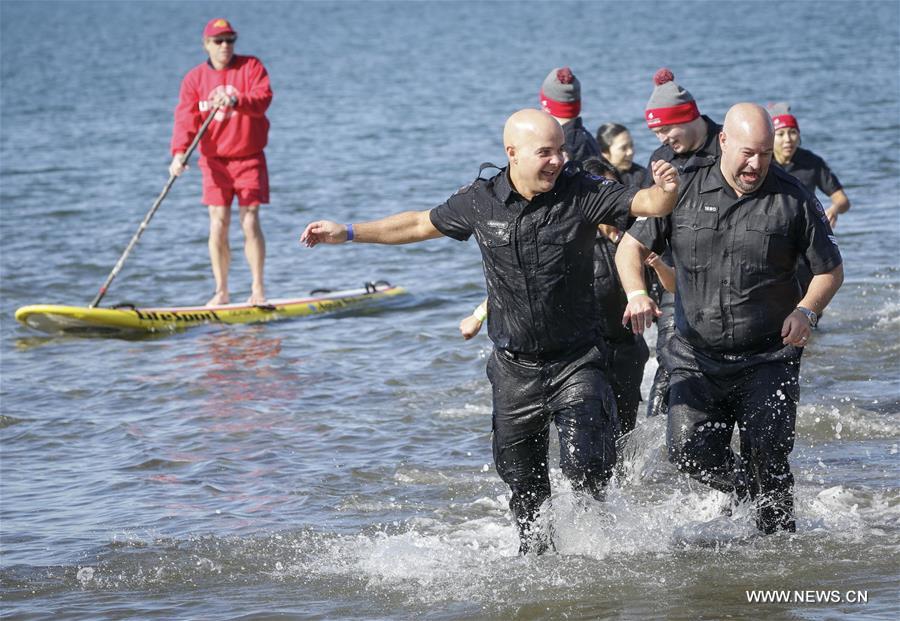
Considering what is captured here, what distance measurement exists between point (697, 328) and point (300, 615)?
2.12 metres

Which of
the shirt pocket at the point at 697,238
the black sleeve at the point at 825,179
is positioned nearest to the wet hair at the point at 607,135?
the shirt pocket at the point at 697,238

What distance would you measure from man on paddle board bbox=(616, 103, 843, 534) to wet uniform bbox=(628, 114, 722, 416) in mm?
48

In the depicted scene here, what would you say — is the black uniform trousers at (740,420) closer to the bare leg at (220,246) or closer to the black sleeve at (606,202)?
the black sleeve at (606,202)

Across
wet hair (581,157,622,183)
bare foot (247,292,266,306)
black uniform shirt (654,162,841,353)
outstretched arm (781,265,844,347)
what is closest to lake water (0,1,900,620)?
bare foot (247,292,266,306)

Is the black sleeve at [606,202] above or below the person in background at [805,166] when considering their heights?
above

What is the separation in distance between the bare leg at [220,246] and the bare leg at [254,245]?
0.17 m

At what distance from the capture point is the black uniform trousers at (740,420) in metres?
5.96

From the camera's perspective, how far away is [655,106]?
23.4 feet

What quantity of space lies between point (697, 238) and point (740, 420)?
2.75 feet

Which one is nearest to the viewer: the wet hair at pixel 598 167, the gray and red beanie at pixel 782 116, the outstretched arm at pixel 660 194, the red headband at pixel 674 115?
the outstretched arm at pixel 660 194

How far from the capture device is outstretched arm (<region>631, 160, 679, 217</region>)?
5.45 metres

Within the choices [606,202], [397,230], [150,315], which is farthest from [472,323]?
[150,315]

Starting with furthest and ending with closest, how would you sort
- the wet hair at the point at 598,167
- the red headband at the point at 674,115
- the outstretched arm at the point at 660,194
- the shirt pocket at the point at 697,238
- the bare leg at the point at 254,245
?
the bare leg at the point at 254,245 < the red headband at the point at 674,115 < the wet hair at the point at 598,167 < the shirt pocket at the point at 697,238 < the outstretched arm at the point at 660,194

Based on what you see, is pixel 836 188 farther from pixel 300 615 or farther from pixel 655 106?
pixel 300 615
